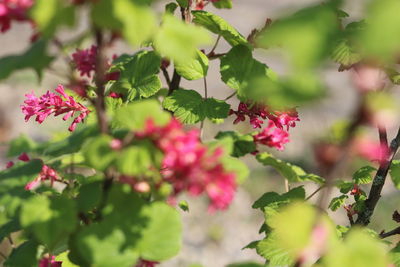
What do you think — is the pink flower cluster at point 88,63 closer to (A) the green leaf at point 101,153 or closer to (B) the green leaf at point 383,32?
(A) the green leaf at point 101,153

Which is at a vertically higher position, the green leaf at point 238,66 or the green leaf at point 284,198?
the green leaf at point 238,66

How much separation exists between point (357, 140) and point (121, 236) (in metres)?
0.67

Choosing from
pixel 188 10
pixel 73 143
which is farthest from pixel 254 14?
pixel 73 143

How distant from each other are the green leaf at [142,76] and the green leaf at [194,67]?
104 mm

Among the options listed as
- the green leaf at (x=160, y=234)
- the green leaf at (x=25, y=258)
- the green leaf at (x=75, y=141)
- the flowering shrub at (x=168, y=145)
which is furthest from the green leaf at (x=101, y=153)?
the green leaf at (x=25, y=258)

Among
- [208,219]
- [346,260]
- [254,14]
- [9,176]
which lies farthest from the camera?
[254,14]

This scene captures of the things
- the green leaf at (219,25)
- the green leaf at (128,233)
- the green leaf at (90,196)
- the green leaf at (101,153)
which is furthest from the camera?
the green leaf at (219,25)

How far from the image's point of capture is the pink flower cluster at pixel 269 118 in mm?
2359

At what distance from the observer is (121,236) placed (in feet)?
5.10

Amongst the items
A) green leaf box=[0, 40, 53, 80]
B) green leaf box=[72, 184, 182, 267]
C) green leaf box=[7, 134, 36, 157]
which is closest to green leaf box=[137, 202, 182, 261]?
green leaf box=[72, 184, 182, 267]

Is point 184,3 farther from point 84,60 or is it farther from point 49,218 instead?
point 49,218

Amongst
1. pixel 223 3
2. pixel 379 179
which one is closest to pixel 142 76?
pixel 223 3

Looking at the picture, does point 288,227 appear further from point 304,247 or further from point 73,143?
point 73,143

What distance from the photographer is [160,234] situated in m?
1.61
